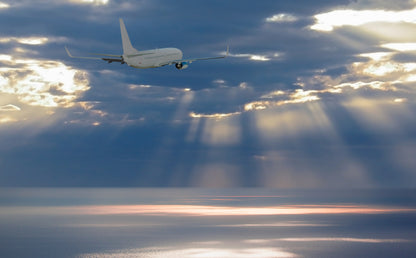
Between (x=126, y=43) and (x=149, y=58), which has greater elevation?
(x=126, y=43)

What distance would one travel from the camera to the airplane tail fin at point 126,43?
5361 inches

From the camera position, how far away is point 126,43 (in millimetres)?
141500

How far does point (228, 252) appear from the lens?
614 ft

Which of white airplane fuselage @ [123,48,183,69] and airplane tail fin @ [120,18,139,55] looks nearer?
white airplane fuselage @ [123,48,183,69]

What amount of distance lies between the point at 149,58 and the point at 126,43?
12793mm

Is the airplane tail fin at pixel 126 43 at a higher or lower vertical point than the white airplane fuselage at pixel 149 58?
higher

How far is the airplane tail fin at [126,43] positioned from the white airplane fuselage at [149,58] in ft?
8.62

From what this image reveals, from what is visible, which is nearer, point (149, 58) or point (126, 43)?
point (149, 58)

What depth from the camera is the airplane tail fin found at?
136 metres

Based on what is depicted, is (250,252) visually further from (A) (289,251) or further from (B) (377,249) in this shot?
(B) (377,249)

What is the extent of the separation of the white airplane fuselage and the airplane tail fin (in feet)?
8.62

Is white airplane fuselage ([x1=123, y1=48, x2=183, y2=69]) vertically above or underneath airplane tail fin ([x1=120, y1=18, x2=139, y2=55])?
underneath

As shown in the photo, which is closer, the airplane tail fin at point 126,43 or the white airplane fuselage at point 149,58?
the white airplane fuselage at point 149,58

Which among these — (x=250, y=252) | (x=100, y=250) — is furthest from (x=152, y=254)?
(x=250, y=252)
